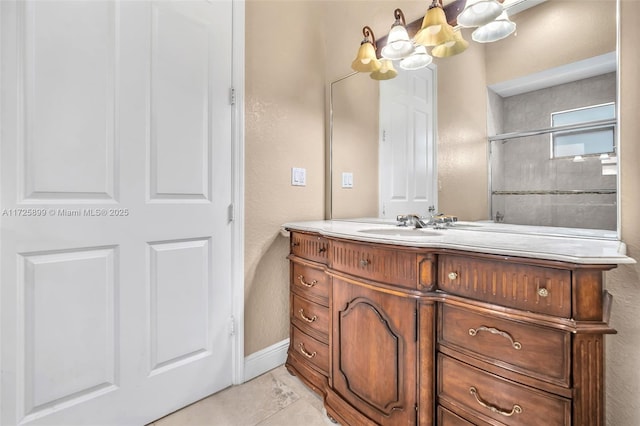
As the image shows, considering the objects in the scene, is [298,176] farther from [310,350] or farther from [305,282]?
[310,350]

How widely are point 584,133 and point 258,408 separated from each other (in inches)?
74.1

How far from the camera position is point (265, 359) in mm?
1797

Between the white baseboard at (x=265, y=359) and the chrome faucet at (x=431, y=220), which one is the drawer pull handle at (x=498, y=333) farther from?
the white baseboard at (x=265, y=359)

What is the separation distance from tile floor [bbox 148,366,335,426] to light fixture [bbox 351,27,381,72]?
188cm

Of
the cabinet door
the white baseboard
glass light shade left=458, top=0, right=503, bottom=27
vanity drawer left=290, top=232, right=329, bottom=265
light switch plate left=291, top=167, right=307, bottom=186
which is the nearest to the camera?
the cabinet door

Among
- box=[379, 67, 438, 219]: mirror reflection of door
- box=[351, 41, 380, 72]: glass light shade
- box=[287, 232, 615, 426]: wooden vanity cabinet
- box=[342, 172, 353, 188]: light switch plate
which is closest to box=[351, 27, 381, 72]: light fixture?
box=[351, 41, 380, 72]: glass light shade

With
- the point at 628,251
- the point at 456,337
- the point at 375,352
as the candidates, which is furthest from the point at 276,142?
the point at 628,251

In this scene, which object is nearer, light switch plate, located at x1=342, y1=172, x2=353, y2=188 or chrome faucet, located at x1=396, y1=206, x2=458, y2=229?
chrome faucet, located at x1=396, y1=206, x2=458, y2=229

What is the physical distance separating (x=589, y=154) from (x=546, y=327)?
741 millimetres

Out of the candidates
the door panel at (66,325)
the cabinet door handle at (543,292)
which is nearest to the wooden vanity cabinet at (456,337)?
the cabinet door handle at (543,292)

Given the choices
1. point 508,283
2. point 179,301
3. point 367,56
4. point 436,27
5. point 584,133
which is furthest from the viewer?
point 367,56

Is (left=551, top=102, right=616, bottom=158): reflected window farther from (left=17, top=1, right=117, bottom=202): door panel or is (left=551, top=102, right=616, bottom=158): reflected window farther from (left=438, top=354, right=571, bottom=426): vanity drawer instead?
(left=17, top=1, right=117, bottom=202): door panel

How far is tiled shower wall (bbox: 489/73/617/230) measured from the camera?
1111 millimetres

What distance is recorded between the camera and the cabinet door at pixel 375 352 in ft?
3.58
